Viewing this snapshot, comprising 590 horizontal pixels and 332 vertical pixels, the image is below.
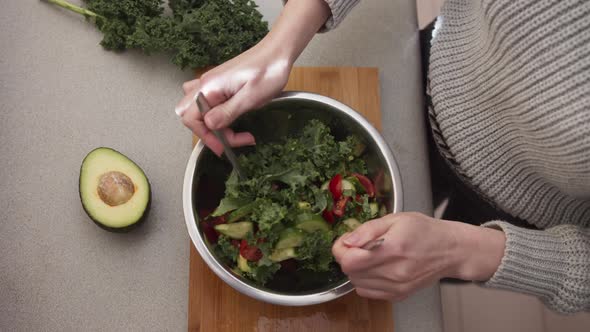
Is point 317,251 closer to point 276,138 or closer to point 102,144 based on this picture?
point 276,138

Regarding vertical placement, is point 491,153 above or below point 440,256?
above

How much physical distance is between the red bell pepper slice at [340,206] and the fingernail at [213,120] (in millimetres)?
231

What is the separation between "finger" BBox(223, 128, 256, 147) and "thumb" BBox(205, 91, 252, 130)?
63 millimetres

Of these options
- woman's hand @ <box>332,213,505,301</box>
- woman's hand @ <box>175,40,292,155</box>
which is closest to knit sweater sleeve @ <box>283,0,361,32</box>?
woman's hand @ <box>175,40,292,155</box>

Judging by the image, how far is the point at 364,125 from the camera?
2.55 feet

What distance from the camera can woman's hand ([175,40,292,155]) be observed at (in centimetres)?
69

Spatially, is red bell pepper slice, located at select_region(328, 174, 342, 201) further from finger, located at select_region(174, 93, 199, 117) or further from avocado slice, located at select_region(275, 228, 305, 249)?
finger, located at select_region(174, 93, 199, 117)

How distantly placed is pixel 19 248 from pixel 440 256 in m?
0.72

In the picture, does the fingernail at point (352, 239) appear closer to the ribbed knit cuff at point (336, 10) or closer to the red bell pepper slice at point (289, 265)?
the red bell pepper slice at point (289, 265)

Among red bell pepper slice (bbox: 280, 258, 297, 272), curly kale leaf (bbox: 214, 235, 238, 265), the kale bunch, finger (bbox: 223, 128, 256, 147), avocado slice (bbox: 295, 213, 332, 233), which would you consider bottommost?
red bell pepper slice (bbox: 280, 258, 297, 272)

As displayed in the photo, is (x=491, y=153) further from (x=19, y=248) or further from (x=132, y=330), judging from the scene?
(x=19, y=248)

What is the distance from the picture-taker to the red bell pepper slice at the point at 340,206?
0.77m

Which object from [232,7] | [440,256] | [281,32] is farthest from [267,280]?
[232,7]

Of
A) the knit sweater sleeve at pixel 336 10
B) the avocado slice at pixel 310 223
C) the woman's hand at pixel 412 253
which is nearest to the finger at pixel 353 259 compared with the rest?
the woman's hand at pixel 412 253
